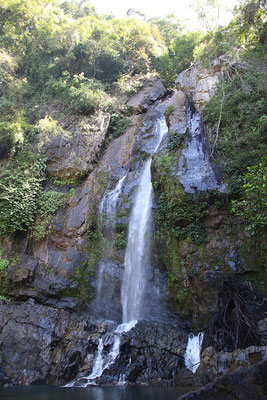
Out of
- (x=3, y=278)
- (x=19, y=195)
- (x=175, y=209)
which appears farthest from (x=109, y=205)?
(x=3, y=278)

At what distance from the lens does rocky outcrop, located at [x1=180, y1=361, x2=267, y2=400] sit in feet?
9.09

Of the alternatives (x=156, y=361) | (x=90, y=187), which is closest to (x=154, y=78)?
(x=90, y=187)

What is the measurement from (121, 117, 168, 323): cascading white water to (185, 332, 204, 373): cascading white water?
2.33 metres

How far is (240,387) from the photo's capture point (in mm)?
2879

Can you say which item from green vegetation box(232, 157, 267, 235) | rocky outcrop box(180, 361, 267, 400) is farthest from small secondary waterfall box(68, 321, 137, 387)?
rocky outcrop box(180, 361, 267, 400)

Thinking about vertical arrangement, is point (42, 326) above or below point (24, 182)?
below

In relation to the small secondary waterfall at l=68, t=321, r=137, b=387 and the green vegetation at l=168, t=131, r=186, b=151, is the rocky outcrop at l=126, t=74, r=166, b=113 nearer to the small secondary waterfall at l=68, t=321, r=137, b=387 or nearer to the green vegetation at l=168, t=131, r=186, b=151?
the green vegetation at l=168, t=131, r=186, b=151

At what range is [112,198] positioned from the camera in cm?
1487

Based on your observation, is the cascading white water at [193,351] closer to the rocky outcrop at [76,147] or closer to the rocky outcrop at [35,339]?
the rocky outcrop at [35,339]

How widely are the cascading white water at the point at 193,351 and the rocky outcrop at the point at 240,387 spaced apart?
20.6 ft

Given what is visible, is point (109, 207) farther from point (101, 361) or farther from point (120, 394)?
point (120, 394)

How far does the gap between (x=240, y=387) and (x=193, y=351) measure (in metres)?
6.96

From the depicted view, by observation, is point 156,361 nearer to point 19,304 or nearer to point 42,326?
point 42,326

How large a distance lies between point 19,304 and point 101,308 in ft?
11.3
